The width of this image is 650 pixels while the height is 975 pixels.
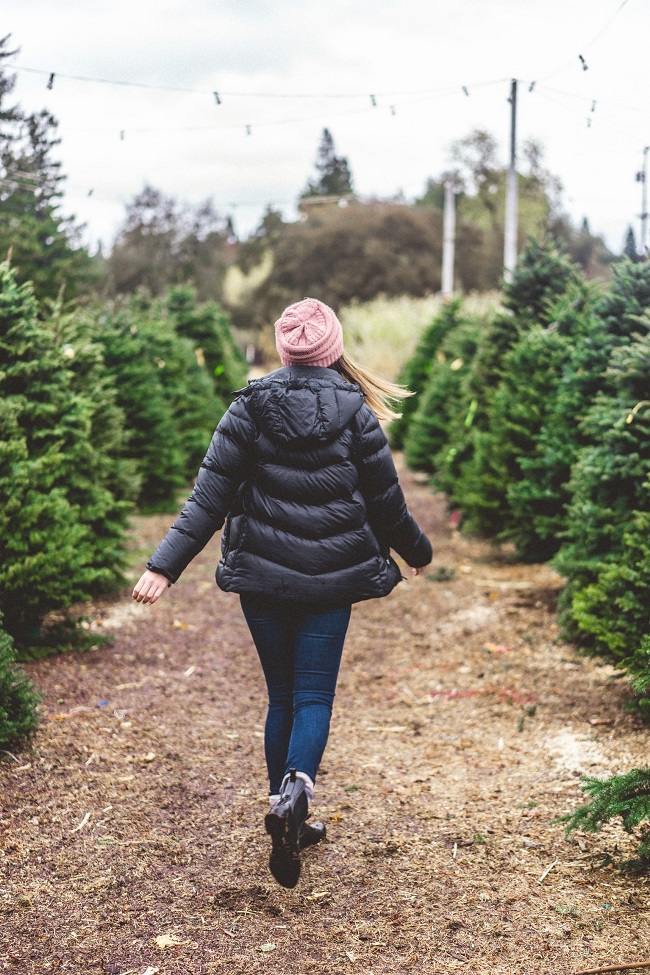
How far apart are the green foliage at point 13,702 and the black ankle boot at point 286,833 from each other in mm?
1671

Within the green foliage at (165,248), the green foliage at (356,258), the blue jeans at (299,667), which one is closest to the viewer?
the blue jeans at (299,667)

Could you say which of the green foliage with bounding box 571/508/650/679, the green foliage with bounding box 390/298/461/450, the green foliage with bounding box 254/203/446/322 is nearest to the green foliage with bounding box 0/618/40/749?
the green foliage with bounding box 571/508/650/679

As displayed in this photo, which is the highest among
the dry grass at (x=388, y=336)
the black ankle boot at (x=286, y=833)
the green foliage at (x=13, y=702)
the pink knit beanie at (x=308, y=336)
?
the pink knit beanie at (x=308, y=336)

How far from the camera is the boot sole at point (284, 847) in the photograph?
3.00 m

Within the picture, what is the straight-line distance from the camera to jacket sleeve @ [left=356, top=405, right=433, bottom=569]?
10.9 ft

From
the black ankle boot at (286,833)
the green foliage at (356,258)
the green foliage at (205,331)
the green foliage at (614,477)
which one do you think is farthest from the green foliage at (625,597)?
the green foliage at (356,258)

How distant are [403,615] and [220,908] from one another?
4.58 m

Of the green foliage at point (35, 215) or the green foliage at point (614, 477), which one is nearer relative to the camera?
the green foliage at point (614, 477)

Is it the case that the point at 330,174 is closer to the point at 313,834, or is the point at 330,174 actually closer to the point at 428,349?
the point at 428,349

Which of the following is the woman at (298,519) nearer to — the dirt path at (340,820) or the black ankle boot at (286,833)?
the black ankle boot at (286,833)

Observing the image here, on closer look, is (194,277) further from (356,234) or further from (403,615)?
(403,615)

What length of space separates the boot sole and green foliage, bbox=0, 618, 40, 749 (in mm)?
1692

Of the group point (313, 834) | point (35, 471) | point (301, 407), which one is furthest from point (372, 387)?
point (35, 471)

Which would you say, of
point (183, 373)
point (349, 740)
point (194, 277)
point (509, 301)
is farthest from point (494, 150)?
point (349, 740)
